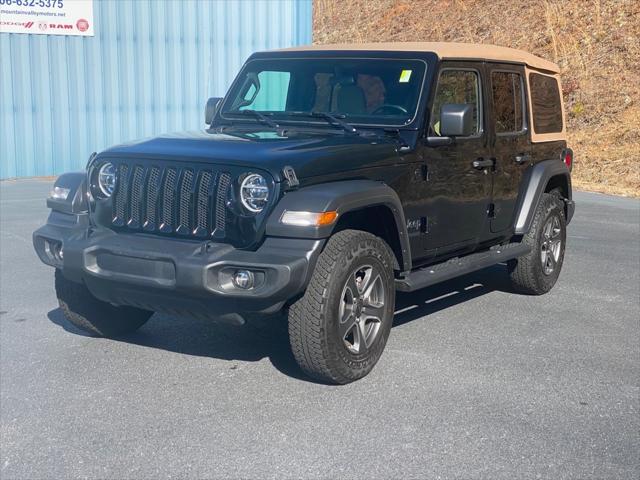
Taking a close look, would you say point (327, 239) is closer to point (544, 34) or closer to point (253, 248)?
point (253, 248)

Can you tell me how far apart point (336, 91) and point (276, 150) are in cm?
137

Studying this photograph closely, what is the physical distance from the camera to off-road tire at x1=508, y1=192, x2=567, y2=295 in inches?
292

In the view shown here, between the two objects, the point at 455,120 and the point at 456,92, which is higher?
the point at 456,92

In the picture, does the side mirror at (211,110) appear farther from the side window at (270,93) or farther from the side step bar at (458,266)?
the side step bar at (458,266)

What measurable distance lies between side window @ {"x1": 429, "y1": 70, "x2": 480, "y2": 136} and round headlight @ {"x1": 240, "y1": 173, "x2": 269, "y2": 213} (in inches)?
61.6

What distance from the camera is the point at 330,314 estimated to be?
500cm

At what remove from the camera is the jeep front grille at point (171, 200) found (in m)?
5.09

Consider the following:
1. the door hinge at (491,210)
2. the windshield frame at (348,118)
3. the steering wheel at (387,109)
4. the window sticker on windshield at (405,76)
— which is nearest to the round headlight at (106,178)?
the windshield frame at (348,118)

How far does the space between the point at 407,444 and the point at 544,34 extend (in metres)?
19.5

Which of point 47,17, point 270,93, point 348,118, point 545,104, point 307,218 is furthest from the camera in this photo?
point 47,17

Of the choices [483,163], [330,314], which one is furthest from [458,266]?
[330,314]

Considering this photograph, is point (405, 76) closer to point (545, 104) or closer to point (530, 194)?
point (530, 194)

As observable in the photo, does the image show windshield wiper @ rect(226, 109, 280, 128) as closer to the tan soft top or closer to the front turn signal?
the tan soft top

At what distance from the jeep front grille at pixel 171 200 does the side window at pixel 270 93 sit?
4.80ft
